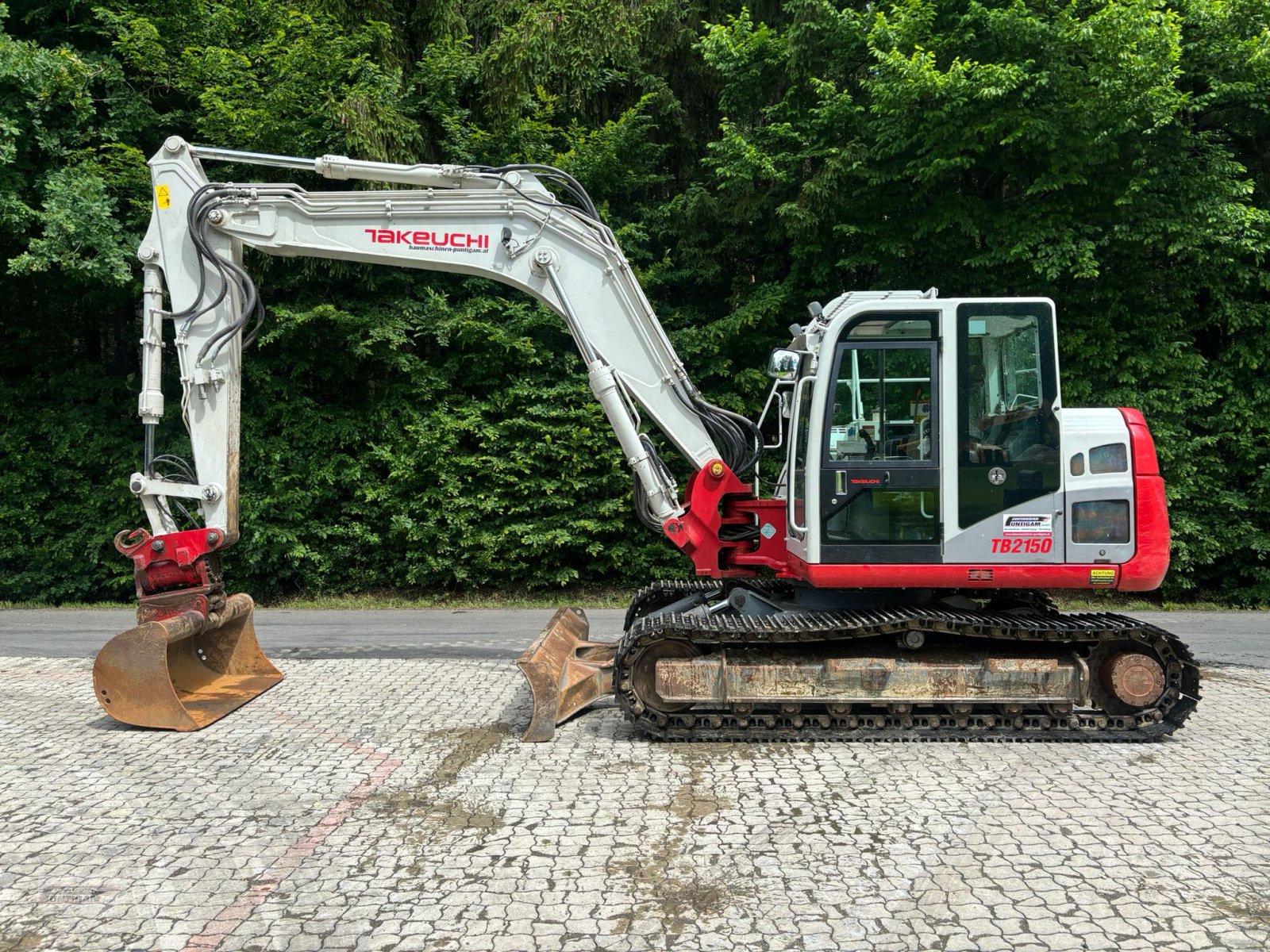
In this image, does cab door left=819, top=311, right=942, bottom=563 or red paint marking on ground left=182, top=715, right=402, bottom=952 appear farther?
cab door left=819, top=311, right=942, bottom=563

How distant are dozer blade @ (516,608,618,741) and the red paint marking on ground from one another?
1.00m

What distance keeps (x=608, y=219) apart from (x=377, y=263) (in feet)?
22.6

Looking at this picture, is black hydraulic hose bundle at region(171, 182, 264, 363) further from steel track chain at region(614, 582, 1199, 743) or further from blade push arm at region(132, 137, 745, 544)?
steel track chain at region(614, 582, 1199, 743)

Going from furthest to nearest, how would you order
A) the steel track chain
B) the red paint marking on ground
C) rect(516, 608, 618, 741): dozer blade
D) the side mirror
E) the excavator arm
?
the excavator arm, the side mirror, rect(516, 608, 618, 741): dozer blade, the steel track chain, the red paint marking on ground

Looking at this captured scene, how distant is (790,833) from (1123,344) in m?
10.1

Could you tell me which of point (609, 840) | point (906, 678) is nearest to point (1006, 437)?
point (906, 678)

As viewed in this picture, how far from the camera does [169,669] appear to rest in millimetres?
6867

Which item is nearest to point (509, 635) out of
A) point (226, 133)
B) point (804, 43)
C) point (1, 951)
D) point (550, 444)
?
point (550, 444)

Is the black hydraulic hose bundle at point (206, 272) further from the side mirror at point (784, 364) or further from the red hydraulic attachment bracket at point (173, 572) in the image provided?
the side mirror at point (784, 364)

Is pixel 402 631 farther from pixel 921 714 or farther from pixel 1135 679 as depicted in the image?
pixel 1135 679

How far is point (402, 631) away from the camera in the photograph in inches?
418

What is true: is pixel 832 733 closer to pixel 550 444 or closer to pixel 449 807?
pixel 449 807

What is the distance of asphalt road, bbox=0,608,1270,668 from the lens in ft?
30.9

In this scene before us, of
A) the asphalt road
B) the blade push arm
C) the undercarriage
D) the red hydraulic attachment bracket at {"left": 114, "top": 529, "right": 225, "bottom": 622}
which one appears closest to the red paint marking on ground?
the undercarriage
